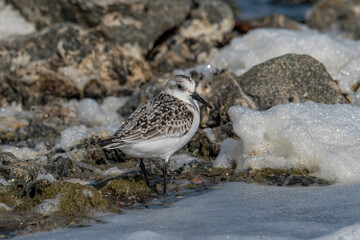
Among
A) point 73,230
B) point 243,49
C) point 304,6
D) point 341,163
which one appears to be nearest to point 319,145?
point 341,163

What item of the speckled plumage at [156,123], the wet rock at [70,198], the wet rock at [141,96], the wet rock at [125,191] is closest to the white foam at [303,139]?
the speckled plumage at [156,123]

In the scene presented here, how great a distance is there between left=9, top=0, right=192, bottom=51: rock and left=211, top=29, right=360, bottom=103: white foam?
4.28 feet

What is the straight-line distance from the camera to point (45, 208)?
5.64 m

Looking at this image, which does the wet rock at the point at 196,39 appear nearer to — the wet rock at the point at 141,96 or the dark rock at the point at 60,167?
the wet rock at the point at 141,96

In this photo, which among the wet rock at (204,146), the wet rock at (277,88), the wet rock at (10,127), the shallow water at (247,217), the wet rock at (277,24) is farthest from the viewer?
the wet rock at (277,24)

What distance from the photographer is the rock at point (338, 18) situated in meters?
16.3

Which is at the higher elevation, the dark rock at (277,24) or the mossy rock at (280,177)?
the dark rock at (277,24)

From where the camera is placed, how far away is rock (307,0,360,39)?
1633cm

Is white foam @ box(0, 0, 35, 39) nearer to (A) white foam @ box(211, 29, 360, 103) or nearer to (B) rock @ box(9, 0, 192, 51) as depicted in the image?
(B) rock @ box(9, 0, 192, 51)

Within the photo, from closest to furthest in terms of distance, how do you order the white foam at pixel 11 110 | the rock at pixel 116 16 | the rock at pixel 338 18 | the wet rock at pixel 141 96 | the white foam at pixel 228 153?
the white foam at pixel 228 153
the wet rock at pixel 141 96
the white foam at pixel 11 110
the rock at pixel 116 16
the rock at pixel 338 18

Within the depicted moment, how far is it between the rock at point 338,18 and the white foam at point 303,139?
925cm

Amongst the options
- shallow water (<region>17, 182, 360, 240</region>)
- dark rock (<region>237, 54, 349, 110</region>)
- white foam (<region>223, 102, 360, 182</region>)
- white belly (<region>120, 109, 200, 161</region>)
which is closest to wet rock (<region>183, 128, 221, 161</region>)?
white foam (<region>223, 102, 360, 182</region>)

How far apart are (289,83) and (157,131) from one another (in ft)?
9.27

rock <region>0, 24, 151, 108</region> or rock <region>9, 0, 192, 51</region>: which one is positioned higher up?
rock <region>9, 0, 192, 51</region>
